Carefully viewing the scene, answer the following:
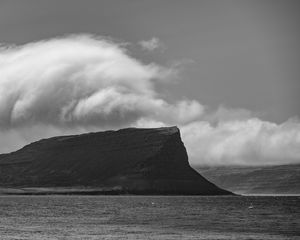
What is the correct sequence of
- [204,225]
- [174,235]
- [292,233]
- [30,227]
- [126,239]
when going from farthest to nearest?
[204,225]
[30,227]
[292,233]
[174,235]
[126,239]

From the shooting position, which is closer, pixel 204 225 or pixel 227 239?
pixel 227 239

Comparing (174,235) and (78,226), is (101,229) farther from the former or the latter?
(174,235)

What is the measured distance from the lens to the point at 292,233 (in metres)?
94.7

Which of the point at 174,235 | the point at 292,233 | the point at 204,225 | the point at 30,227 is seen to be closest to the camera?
the point at 174,235

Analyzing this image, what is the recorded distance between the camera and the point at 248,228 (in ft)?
342

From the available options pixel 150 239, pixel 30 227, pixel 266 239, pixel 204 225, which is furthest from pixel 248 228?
pixel 30 227

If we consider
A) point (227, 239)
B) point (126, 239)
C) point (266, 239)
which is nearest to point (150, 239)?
point (126, 239)

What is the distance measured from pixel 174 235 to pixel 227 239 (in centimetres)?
994

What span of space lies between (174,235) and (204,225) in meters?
23.8

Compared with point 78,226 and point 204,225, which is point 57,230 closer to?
point 78,226

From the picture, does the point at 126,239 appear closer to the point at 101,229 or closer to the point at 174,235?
the point at 174,235

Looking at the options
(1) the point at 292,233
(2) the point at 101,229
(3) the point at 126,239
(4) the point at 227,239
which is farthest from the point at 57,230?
(1) the point at 292,233

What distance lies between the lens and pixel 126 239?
81.4 meters

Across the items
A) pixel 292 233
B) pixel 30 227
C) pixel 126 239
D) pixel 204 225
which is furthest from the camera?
pixel 204 225
